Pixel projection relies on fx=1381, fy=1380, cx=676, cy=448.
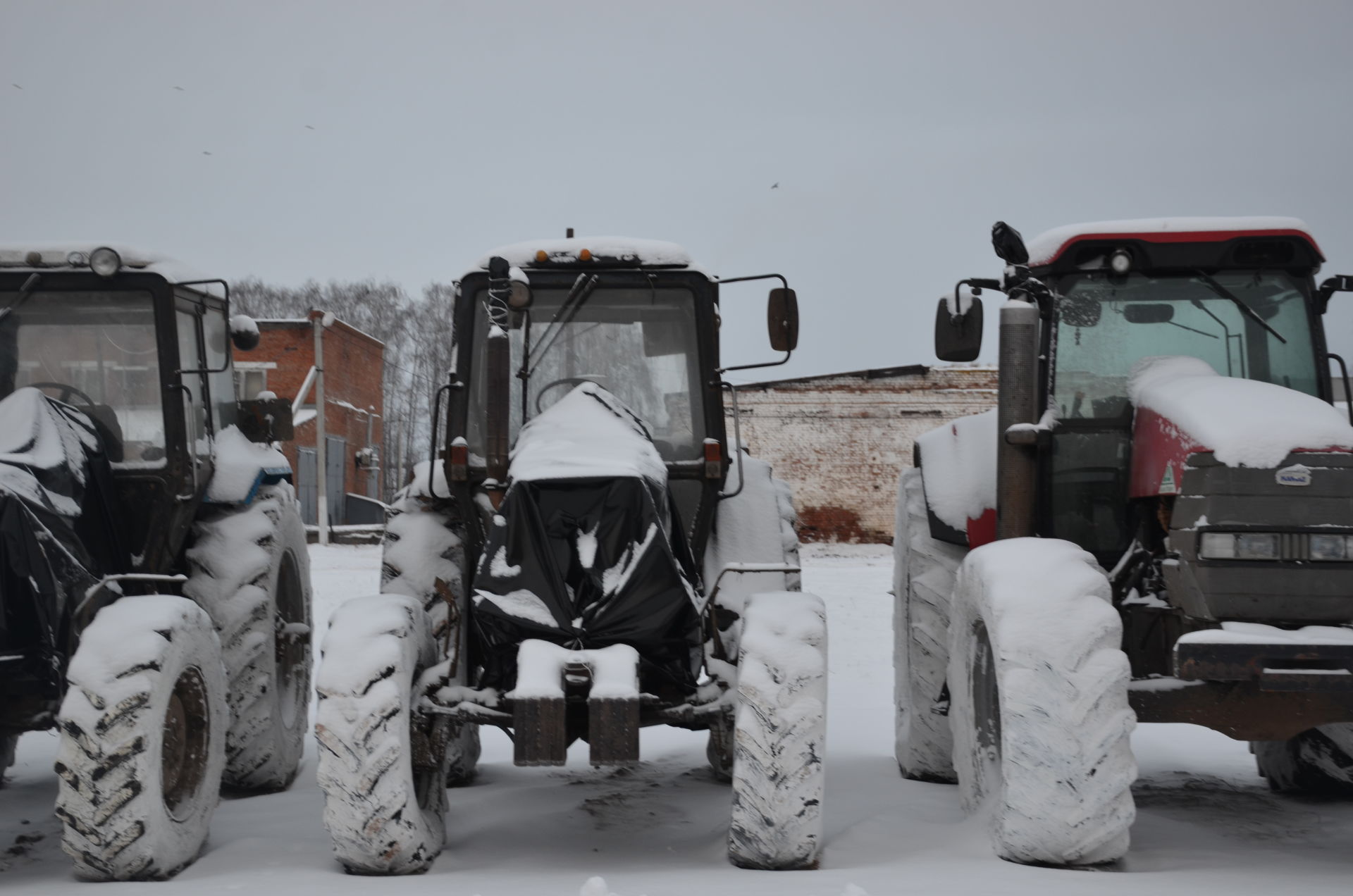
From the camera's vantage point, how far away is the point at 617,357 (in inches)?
249

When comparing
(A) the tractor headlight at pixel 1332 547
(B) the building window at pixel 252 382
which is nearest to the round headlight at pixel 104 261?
(A) the tractor headlight at pixel 1332 547

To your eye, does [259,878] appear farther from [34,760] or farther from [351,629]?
[34,760]

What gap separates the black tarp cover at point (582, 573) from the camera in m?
5.12

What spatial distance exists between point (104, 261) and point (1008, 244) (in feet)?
13.5

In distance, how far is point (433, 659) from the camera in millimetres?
5473

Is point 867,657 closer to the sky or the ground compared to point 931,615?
closer to the ground

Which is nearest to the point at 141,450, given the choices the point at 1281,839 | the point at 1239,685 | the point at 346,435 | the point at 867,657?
the point at 1239,685

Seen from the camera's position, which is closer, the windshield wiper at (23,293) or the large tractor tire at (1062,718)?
the large tractor tire at (1062,718)

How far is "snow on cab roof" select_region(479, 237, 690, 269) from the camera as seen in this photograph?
248 inches

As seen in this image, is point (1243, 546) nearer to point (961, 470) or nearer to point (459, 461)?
point (961, 470)

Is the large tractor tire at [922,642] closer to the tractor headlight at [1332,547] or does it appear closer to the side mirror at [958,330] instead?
the side mirror at [958,330]

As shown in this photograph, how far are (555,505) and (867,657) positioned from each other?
6.96 meters

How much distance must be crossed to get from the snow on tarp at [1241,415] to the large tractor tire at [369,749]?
9.72ft

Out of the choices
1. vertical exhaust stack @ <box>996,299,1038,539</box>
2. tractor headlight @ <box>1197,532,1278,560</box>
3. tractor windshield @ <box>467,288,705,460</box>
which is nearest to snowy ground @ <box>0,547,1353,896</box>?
tractor headlight @ <box>1197,532,1278,560</box>
